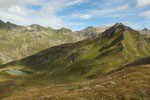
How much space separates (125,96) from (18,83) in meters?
96.1

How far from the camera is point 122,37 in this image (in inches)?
6427

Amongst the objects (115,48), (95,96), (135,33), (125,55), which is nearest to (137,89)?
(95,96)

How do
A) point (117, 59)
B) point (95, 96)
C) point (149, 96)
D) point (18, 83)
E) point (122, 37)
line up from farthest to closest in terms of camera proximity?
1. point (122, 37)
2. point (117, 59)
3. point (18, 83)
4. point (95, 96)
5. point (149, 96)

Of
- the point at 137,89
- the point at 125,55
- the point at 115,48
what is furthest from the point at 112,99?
the point at 115,48

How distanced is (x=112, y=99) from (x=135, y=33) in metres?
197

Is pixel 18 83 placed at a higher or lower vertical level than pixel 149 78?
lower

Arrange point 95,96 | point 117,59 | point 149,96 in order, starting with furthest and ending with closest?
point 117,59
point 95,96
point 149,96

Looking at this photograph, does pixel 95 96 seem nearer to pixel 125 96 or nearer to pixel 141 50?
pixel 125 96

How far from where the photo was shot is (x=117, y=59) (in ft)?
408

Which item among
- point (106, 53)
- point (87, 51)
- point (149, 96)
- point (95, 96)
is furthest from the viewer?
point (87, 51)

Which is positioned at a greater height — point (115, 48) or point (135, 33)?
point (135, 33)

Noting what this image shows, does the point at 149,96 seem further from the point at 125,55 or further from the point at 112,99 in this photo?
the point at 125,55

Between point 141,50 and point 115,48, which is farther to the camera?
point 141,50

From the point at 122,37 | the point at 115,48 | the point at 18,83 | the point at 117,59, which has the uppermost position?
the point at 122,37
